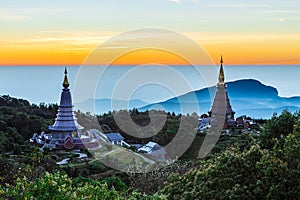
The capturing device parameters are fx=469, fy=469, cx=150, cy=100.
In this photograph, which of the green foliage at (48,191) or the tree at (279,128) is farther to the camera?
the tree at (279,128)

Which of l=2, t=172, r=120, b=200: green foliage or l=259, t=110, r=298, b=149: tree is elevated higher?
l=259, t=110, r=298, b=149: tree

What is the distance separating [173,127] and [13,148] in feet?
36.7

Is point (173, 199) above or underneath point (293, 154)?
underneath

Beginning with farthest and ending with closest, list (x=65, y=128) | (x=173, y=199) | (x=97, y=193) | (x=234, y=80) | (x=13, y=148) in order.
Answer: (x=234, y=80) < (x=65, y=128) < (x=13, y=148) < (x=173, y=199) < (x=97, y=193)

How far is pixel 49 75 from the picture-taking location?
105m

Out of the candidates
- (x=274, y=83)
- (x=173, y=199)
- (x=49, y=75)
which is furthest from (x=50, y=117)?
(x=49, y=75)

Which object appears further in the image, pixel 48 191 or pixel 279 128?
pixel 279 128

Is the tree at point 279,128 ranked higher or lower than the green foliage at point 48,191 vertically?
higher

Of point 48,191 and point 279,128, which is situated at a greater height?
point 279,128

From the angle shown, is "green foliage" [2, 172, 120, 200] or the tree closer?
"green foliage" [2, 172, 120, 200]

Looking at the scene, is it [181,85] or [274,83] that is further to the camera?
[274,83]

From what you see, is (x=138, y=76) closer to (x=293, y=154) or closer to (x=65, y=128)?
(x=65, y=128)

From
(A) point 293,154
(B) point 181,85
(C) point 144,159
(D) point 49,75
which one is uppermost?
(D) point 49,75

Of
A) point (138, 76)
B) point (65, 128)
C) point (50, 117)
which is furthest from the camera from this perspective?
point (50, 117)
